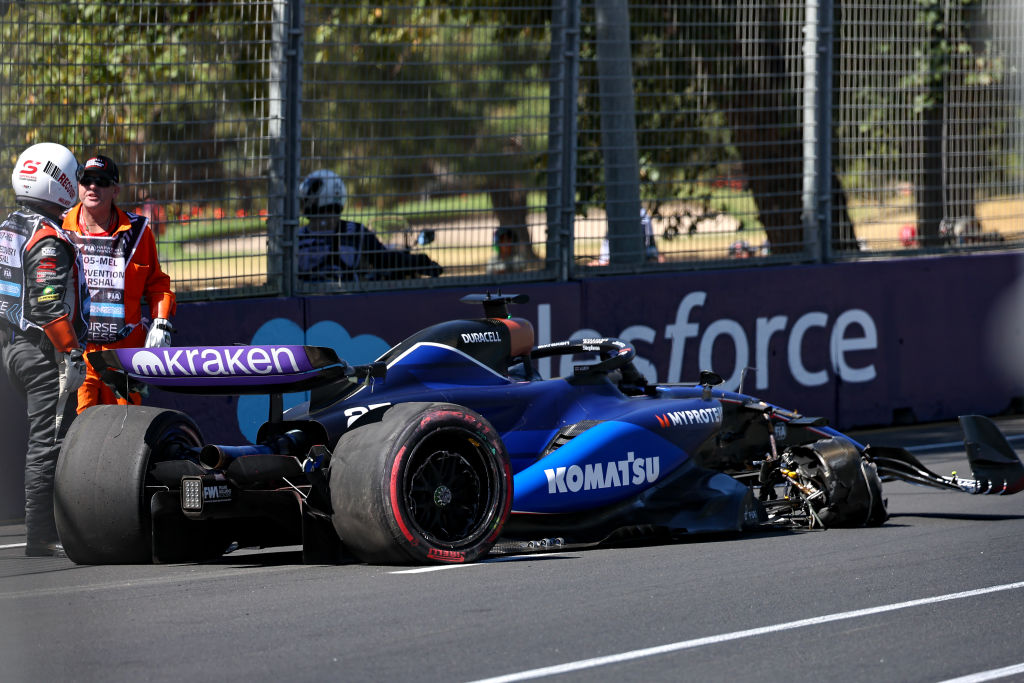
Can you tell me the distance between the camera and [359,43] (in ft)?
36.9

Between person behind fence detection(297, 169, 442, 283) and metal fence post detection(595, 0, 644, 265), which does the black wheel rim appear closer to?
person behind fence detection(297, 169, 442, 283)

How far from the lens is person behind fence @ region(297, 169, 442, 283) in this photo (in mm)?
11016

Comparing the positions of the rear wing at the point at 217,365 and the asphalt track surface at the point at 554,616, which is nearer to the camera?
the asphalt track surface at the point at 554,616

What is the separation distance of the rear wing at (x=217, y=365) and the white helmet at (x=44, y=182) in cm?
163

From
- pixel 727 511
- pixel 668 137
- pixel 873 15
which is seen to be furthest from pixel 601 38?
pixel 727 511

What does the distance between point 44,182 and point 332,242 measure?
10.4 feet

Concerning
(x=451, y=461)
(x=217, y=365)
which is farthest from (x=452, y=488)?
(x=217, y=365)

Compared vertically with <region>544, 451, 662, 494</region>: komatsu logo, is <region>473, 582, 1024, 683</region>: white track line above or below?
below

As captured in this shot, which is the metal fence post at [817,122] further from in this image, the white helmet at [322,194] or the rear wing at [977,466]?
the rear wing at [977,466]

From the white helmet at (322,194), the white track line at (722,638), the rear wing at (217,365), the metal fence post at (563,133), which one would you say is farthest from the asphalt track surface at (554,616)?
the metal fence post at (563,133)

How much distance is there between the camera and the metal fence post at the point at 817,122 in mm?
13758

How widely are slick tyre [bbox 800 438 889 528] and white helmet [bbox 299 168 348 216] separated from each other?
4.14 m

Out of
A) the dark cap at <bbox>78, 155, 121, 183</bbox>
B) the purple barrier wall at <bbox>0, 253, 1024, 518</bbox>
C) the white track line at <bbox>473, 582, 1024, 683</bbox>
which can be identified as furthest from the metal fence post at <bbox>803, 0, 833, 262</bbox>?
the dark cap at <bbox>78, 155, 121, 183</bbox>

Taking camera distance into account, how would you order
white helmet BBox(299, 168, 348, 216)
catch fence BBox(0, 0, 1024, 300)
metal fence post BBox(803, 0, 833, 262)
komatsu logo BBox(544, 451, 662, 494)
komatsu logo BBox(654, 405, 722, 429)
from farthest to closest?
metal fence post BBox(803, 0, 833, 262) → white helmet BBox(299, 168, 348, 216) → catch fence BBox(0, 0, 1024, 300) → komatsu logo BBox(654, 405, 722, 429) → komatsu logo BBox(544, 451, 662, 494)
